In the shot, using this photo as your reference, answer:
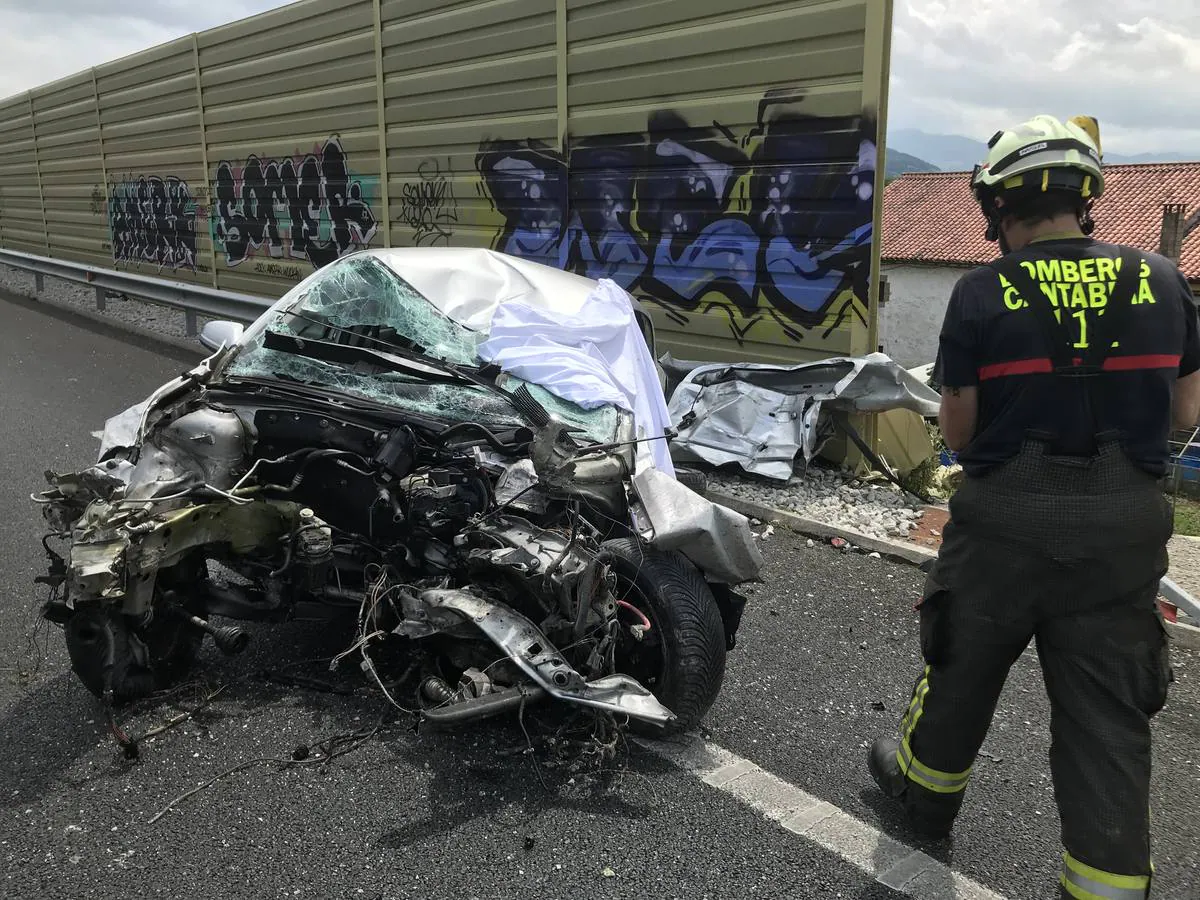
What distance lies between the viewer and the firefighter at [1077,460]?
2.12 m

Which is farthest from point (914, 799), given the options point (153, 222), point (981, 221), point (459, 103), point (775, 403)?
point (981, 221)

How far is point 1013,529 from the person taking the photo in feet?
7.24

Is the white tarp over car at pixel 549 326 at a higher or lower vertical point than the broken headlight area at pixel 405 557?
higher

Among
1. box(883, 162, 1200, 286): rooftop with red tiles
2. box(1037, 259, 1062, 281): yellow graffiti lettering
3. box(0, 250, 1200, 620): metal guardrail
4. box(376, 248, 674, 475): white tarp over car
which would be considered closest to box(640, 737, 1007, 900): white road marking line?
box(376, 248, 674, 475): white tarp over car

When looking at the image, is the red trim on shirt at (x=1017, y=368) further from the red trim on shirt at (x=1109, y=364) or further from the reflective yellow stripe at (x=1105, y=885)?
the reflective yellow stripe at (x=1105, y=885)

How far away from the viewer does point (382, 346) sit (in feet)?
12.0

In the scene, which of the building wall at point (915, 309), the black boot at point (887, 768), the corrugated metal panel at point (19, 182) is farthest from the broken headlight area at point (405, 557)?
the building wall at point (915, 309)

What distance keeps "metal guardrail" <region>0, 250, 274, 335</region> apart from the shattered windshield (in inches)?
278

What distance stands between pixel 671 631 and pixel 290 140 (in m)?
11.0

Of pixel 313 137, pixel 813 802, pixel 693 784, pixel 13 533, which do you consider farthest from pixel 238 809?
pixel 313 137

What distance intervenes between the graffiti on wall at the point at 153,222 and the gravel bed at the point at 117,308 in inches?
31.4

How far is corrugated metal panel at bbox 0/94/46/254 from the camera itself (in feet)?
64.3

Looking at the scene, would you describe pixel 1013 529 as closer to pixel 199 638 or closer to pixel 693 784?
pixel 693 784

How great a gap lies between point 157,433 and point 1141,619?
3298mm
